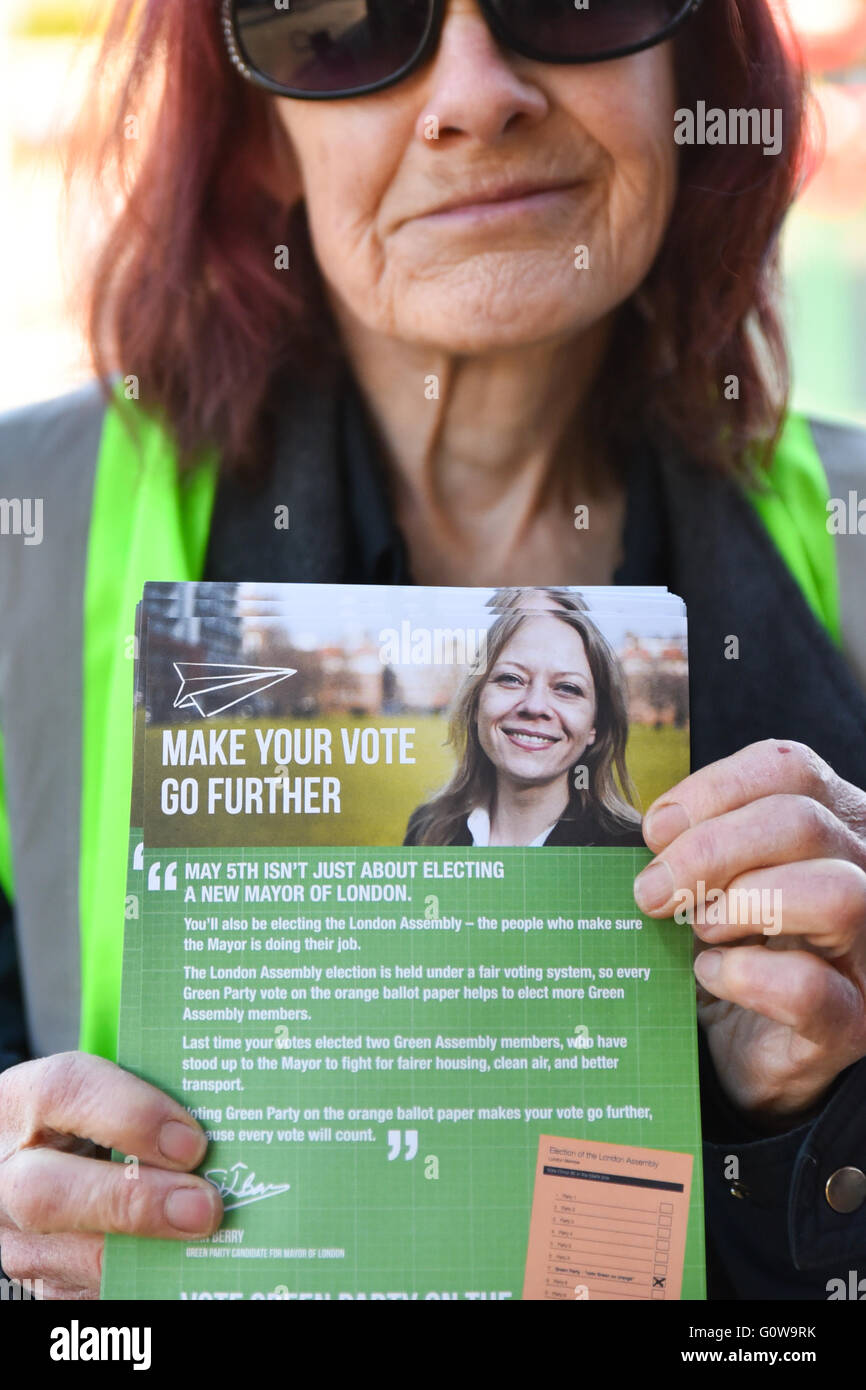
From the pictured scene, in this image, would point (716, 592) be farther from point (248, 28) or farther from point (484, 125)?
point (248, 28)

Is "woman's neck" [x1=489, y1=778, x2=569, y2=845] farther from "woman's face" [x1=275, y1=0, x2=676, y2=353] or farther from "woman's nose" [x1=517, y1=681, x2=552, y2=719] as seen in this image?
"woman's face" [x1=275, y1=0, x2=676, y2=353]

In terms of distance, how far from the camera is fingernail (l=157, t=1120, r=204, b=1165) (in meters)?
0.82

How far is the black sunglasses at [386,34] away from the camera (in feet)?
3.17

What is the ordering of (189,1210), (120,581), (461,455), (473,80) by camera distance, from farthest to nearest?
(461,455)
(120,581)
(473,80)
(189,1210)

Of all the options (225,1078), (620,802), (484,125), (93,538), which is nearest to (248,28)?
(484,125)

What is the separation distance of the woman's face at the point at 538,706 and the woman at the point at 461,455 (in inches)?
3.2

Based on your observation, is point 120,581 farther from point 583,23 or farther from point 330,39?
point 583,23

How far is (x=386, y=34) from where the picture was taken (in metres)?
0.97

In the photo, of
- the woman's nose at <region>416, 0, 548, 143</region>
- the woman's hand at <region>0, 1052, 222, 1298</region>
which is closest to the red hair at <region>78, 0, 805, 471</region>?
the woman's nose at <region>416, 0, 548, 143</region>

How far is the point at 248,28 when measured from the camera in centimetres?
102

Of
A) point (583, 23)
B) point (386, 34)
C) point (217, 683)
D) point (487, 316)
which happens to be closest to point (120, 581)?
point (217, 683)

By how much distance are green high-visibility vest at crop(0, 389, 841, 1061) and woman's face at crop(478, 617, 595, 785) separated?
340 mm

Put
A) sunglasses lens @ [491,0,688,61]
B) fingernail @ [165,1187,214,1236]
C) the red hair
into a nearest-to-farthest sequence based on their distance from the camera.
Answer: fingernail @ [165,1187,214,1236], sunglasses lens @ [491,0,688,61], the red hair

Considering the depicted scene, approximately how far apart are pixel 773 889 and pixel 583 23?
2.28ft
